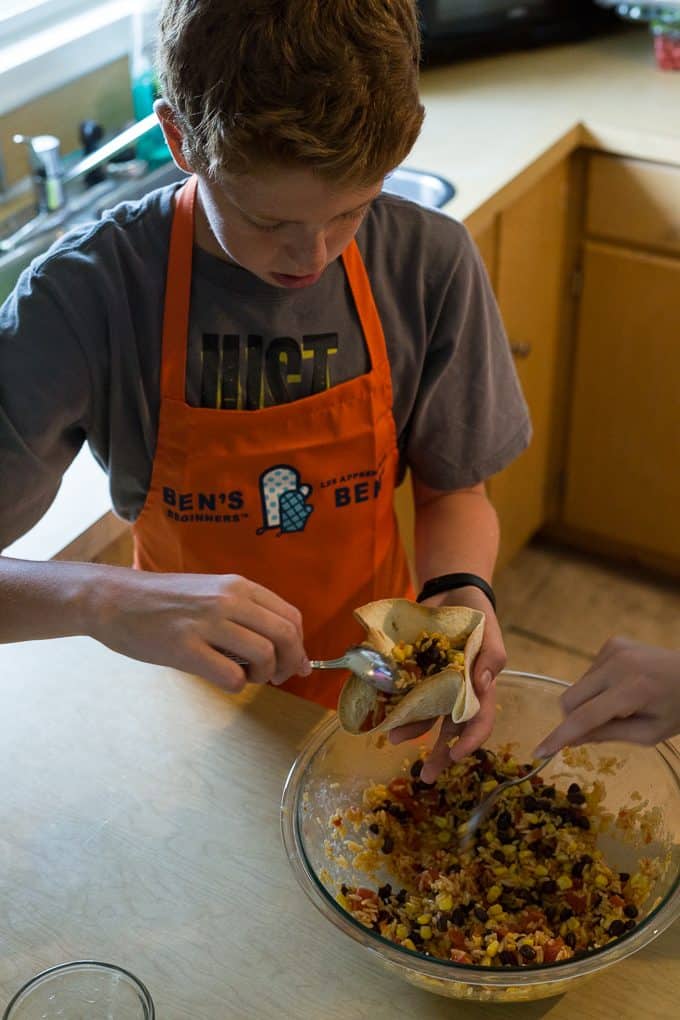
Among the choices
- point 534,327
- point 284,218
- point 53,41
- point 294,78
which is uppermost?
point 294,78

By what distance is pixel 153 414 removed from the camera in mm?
1120

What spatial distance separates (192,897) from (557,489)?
1766 mm

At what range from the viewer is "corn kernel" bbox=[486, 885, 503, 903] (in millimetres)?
920

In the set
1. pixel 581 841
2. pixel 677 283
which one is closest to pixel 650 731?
pixel 581 841

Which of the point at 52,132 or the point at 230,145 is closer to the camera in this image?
the point at 230,145

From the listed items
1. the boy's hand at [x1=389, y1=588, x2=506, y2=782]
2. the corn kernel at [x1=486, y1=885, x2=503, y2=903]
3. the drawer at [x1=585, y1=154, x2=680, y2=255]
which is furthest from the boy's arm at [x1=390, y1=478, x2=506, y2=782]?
the drawer at [x1=585, y1=154, x2=680, y2=255]

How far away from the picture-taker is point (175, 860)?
94 centimetres

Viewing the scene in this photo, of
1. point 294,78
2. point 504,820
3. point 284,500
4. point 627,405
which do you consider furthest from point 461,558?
point 627,405

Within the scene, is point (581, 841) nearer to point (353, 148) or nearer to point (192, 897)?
point (192, 897)

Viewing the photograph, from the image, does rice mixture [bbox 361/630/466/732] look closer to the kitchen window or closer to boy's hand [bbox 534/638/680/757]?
boy's hand [bbox 534/638/680/757]

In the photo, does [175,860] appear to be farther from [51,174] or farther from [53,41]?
[53,41]

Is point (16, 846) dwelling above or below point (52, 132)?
below

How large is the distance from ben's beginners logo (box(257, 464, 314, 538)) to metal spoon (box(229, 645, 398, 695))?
0.81 ft

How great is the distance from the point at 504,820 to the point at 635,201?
1.43 metres
